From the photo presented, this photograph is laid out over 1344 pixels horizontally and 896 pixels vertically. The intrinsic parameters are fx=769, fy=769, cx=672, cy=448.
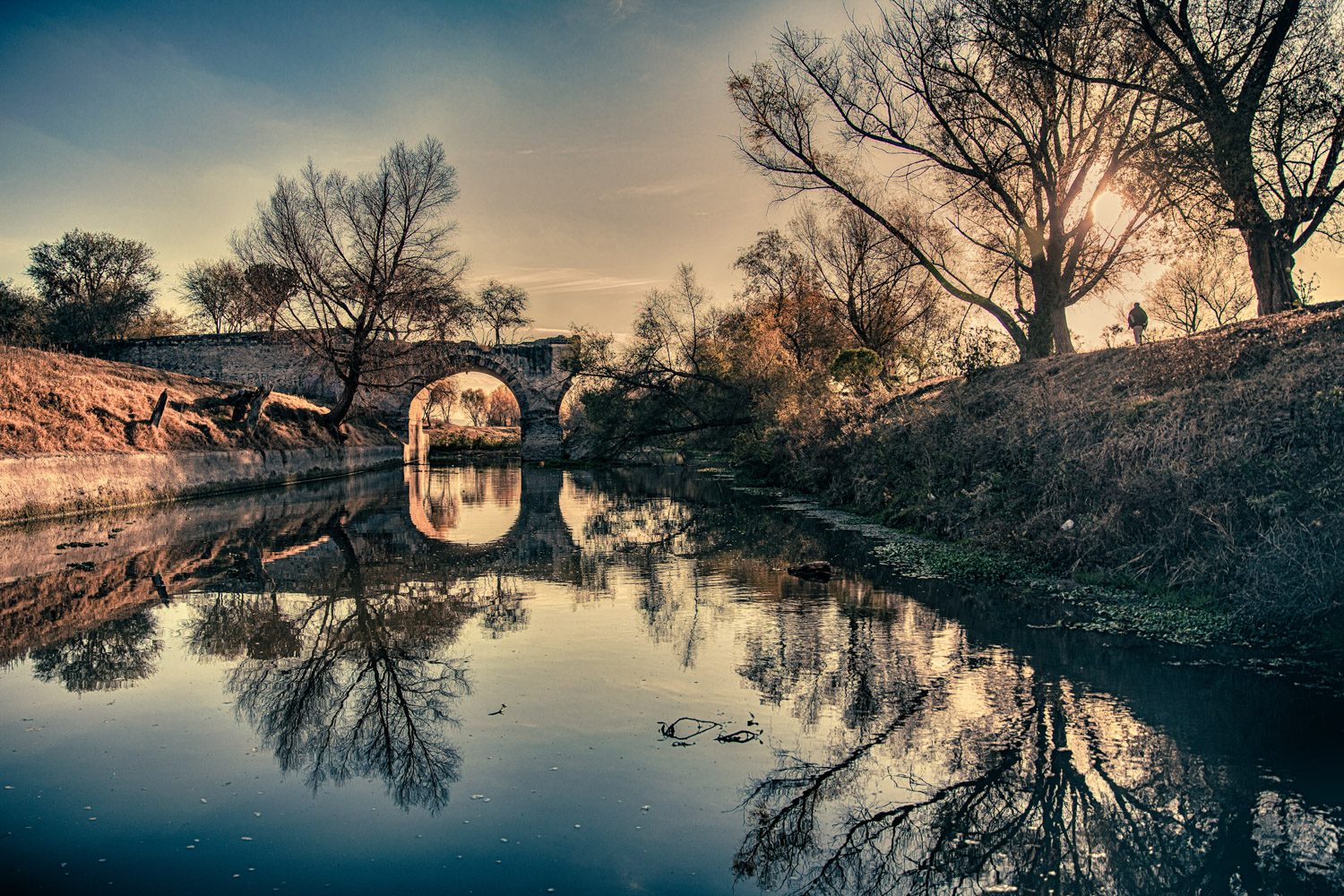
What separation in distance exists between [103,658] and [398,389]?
113ft

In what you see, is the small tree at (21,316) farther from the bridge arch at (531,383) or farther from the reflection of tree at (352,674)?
the reflection of tree at (352,674)

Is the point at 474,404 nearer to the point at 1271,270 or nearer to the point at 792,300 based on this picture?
the point at 792,300

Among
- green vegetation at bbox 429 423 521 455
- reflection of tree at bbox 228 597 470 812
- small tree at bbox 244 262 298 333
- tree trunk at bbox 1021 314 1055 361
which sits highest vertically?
small tree at bbox 244 262 298 333

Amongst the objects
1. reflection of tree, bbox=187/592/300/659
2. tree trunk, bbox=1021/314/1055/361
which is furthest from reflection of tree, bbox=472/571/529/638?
tree trunk, bbox=1021/314/1055/361

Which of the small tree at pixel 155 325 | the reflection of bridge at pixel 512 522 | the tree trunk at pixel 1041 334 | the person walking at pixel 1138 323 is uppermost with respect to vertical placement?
the small tree at pixel 155 325

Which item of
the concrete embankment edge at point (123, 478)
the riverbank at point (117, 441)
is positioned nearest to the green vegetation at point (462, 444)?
the riverbank at point (117, 441)

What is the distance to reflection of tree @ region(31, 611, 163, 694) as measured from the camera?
5.21 metres

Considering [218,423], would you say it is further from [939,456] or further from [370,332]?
[939,456]

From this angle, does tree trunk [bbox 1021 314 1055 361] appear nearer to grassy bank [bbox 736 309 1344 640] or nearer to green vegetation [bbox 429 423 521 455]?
grassy bank [bbox 736 309 1344 640]

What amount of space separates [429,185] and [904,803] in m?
28.8

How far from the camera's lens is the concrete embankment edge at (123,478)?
41.0 ft

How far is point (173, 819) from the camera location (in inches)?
130

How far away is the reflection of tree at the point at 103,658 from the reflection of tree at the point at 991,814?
4.53m

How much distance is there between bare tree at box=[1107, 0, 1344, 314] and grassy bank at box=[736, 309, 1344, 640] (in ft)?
11.3
